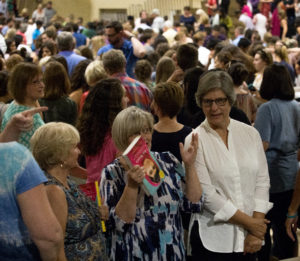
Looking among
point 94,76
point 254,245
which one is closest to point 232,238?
point 254,245

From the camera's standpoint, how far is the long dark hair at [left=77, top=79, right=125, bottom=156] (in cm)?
406

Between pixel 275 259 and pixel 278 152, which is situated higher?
pixel 278 152

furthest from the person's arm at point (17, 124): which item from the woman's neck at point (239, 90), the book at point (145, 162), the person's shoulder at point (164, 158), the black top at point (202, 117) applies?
the woman's neck at point (239, 90)

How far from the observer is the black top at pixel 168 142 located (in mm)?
3973

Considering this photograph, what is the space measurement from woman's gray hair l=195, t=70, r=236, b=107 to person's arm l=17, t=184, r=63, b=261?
1.33 metres

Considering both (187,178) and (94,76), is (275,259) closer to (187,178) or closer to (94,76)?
(187,178)

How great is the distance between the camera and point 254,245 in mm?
3209

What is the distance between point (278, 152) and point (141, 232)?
1.67 metres

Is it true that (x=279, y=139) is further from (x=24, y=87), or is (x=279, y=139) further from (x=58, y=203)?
(x=58, y=203)

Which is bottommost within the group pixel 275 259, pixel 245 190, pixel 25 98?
pixel 275 259

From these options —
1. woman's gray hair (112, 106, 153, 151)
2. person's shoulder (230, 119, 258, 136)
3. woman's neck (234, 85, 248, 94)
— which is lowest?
woman's neck (234, 85, 248, 94)

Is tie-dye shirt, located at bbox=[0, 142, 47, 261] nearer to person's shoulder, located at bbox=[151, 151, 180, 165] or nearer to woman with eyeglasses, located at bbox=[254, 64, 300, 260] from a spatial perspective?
person's shoulder, located at bbox=[151, 151, 180, 165]

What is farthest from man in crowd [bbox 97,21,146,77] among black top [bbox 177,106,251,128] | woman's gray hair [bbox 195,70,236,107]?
woman's gray hair [bbox 195,70,236,107]

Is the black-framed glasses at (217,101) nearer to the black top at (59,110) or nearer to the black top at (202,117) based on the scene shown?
the black top at (202,117)
